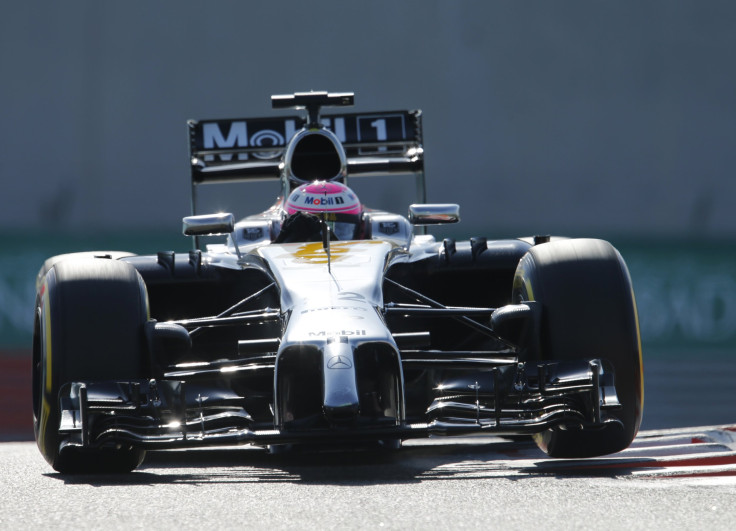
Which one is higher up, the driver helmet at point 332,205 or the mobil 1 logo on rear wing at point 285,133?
the mobil 1 logo on rear wing at point 285,133

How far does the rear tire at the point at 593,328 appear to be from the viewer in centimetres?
502

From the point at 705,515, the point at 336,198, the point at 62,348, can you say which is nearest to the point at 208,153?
the point at 336,198

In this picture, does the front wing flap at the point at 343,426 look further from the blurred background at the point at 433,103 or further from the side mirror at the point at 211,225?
the blurred background at the point at 433,103

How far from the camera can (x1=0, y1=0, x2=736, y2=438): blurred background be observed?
24.7m

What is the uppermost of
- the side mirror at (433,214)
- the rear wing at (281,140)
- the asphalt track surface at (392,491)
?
the rear wing at (281,140)

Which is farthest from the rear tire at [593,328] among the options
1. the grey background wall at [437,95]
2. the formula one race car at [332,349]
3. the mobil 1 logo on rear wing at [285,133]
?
the grey background wall at [437,95]

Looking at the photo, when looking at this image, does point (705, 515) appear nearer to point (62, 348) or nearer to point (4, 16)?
point (62, 348)

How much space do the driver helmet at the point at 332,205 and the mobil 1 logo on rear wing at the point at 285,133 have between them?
2.18m

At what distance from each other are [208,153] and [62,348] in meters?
Result: 4.24

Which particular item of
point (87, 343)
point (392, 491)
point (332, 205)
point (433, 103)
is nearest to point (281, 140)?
point (332, 205)

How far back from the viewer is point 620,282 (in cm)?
516

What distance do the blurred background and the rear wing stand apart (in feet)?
49.7

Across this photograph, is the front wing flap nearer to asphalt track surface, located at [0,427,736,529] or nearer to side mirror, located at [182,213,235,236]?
asphalt track surface, located at [0,427,736,529]

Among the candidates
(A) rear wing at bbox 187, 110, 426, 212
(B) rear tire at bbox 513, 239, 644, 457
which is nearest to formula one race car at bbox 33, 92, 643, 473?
(B) rear tire at bbox 513, 239, 644, 457
